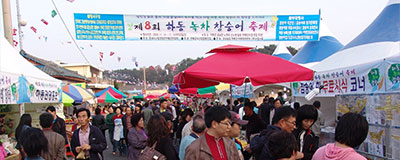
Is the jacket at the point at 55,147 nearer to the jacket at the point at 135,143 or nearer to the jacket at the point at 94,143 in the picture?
the jacket at the point at 94,143

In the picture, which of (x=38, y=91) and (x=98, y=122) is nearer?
(x=38, y=91)

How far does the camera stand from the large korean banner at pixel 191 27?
1057 cm

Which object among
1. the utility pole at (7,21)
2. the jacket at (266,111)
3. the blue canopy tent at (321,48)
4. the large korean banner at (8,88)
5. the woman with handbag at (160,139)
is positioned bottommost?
the jacket at (266,111)

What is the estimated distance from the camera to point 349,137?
233cm

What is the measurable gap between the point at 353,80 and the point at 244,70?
3355 mm

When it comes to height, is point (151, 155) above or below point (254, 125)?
above

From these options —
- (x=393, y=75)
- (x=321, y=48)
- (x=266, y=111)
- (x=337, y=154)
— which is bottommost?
(x=266, y=111)

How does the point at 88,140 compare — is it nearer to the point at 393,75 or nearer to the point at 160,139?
the point at 160,139

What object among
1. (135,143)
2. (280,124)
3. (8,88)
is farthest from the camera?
(8,88)

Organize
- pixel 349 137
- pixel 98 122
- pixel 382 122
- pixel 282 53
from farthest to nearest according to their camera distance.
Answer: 1. pixel 282 53
2. pixel 98 122
3. pixel 382 122
4. pixel 349 137

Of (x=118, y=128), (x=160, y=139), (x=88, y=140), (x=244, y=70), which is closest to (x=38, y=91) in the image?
(x=118, y=128)

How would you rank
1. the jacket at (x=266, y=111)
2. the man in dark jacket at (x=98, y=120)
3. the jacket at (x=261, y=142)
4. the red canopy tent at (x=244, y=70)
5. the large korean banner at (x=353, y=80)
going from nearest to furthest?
the jacket at (x=261, y=142) → the red canopy tent at (x=244, y=70) → the large korean banner at (x=353, y=80) → the jacket at (x=266, y=111) → the man in dark jacket at (x=98, y=120)

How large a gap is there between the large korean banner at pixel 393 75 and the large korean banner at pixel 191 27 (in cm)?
590

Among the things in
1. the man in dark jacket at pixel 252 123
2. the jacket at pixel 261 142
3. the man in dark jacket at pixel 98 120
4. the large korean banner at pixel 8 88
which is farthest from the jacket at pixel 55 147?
the man in dark jacket at pixel 98 120
